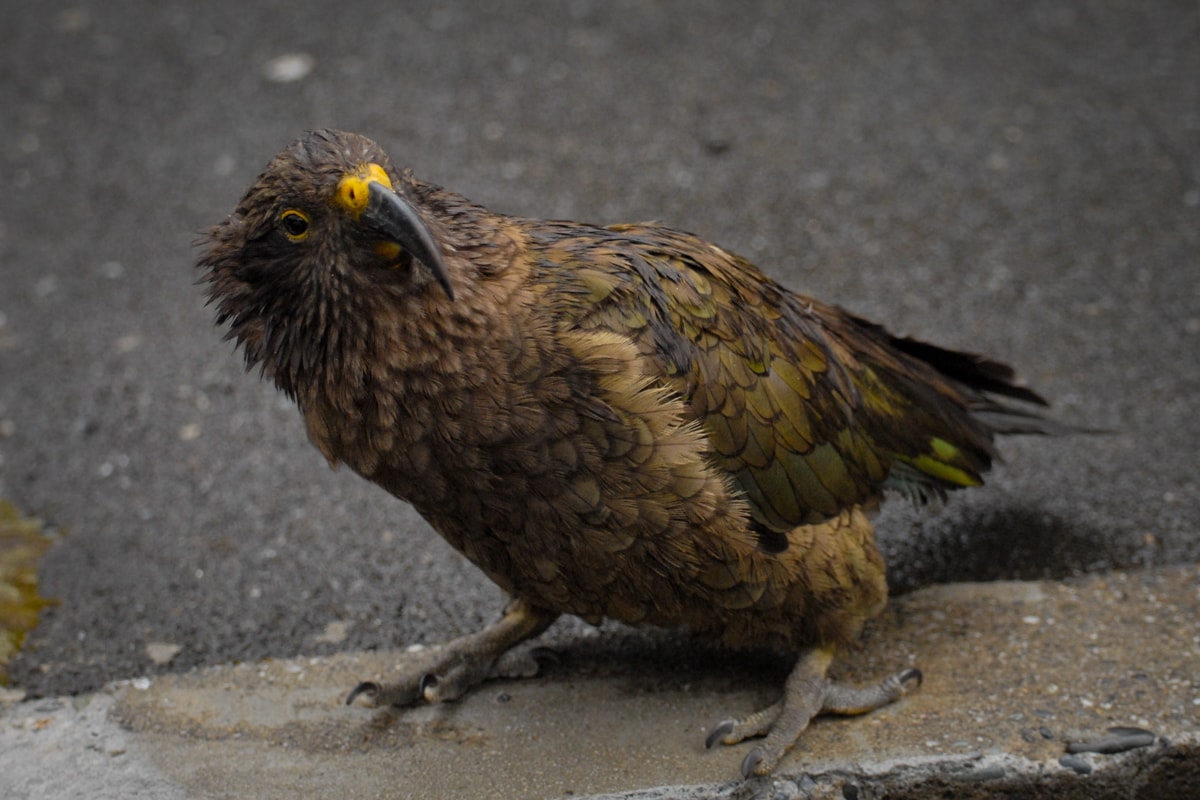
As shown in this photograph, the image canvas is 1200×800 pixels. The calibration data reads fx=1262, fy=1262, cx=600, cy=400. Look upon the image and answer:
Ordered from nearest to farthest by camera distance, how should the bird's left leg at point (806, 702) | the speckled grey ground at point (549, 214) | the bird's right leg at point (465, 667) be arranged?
the bird's left leg at point (806, 702) → the bird's right leg at point (465, 667) → the speckled grey ground at point (549, 214)

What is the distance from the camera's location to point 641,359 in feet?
9.39

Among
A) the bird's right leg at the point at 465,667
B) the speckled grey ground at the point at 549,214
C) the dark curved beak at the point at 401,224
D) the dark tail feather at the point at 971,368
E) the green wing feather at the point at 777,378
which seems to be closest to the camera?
the dark curved beak at the point at 401,224

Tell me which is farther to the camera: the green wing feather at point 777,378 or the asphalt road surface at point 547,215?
the asphalt road surface at point 547,215

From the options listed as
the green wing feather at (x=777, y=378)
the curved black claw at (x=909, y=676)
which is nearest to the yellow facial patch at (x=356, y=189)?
the green wing feather at (x=777, y=378)

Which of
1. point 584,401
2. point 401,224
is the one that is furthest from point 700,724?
point 401,224

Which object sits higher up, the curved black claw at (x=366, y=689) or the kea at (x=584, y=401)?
the kea at (x=584, y=401)

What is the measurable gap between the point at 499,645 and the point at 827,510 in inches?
38.5

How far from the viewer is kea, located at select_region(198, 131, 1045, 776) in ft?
8.84

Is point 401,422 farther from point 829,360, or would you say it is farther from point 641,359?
point 829,360

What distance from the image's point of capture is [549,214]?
5617mm

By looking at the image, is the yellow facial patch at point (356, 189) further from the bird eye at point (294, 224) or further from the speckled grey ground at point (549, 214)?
the speckled grey ground at point (549, 214)

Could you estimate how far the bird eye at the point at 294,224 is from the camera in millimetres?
2650

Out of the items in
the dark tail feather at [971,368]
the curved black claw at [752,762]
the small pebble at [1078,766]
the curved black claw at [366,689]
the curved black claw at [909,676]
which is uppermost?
the dark tail feather at [971,368]

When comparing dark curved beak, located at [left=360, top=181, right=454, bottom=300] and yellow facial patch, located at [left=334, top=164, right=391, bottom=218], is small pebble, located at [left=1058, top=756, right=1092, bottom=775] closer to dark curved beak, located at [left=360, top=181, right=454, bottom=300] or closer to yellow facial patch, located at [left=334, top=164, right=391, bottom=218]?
dark curved beak, located at [left=360, top=181, right=454, bottom=300]
